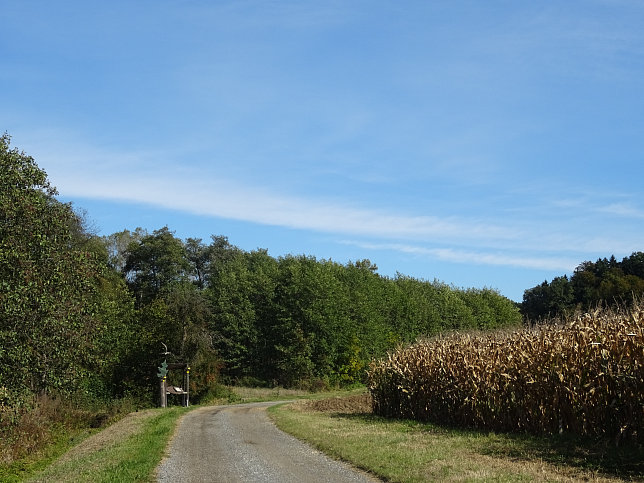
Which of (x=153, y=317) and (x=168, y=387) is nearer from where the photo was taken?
(x=168, y=387)

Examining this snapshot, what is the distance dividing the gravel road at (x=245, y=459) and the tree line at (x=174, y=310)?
6.77 metres

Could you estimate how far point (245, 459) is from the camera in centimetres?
1416

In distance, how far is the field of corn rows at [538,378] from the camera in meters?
13.9

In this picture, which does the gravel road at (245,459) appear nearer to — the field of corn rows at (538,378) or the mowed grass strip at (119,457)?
the mowed grass strip at (119,457)

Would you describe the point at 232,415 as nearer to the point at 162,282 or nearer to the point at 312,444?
the point at 312,444

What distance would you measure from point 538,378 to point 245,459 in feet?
26.2

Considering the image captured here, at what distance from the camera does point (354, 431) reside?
62.0ft

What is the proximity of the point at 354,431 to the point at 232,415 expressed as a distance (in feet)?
33.5

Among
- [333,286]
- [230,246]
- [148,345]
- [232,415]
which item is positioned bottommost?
[232,415]

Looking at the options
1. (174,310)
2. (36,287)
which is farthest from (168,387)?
(36,287)

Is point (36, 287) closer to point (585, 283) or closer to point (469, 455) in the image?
point (469, 455)

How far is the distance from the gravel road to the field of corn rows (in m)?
5.79

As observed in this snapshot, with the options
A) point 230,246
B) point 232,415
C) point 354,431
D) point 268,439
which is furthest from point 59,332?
point 230,246

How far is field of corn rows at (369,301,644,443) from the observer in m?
13.9
